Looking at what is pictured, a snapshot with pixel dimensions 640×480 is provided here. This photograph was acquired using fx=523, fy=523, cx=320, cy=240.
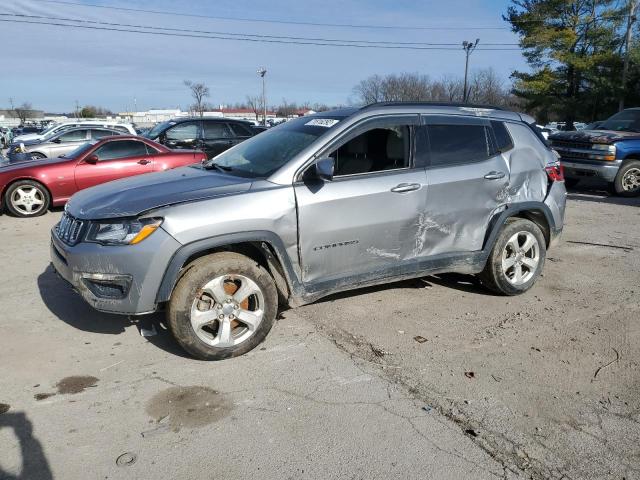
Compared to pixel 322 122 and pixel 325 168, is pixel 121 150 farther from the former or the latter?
pixel 325 168

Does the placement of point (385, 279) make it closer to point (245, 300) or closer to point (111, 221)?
point (245, 300)

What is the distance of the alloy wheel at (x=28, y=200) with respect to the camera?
9.01m

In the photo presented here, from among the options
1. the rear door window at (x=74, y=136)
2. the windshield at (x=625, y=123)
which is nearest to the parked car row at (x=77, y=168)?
the rear door window at (x=74, y=136)

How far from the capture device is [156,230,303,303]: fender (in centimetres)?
345

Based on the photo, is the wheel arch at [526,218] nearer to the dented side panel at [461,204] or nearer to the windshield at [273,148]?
the dented side panel at [461,204]

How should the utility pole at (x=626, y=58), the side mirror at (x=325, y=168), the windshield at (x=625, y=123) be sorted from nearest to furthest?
the side mirror at (x=325, y=168)
the windshield at (x=625, y=123)
the utility pole at (x=626, y=58)

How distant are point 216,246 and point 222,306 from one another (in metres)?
0.43

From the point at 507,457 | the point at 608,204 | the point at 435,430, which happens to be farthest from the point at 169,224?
the point at 608,204

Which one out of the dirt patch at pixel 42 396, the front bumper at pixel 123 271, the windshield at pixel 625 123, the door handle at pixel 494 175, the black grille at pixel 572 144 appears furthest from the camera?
the windshield at pixel 625 123

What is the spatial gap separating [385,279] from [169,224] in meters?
1.81

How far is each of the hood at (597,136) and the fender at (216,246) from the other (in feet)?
31.5

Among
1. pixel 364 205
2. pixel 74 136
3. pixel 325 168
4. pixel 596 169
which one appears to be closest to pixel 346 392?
pixel 364 205

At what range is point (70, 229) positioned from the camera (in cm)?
386

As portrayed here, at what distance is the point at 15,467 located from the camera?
2633 millimetres
